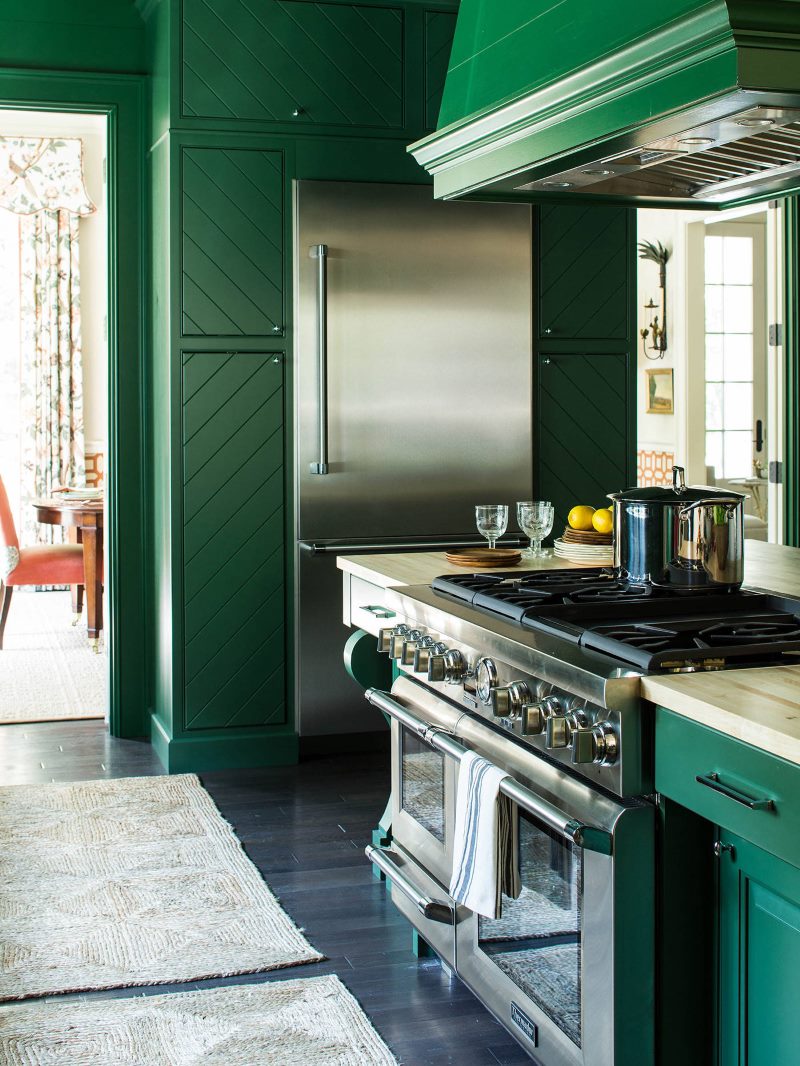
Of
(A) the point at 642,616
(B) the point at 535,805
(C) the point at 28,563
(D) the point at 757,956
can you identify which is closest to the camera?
(D) the point at 757,956

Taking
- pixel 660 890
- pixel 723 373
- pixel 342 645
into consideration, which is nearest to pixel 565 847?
pixel 660 890

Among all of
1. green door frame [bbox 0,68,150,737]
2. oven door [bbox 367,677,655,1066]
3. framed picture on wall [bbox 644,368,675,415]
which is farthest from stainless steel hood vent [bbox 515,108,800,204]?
framed picture on wall [bbox 644,368,675,415]

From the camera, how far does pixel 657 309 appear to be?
9.27m

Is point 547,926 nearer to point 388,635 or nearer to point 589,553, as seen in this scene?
point 388,635

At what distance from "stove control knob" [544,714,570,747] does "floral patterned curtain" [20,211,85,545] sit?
762cm

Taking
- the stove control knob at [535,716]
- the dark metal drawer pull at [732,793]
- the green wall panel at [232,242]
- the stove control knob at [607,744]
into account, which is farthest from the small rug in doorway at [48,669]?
the dark metal drawer pull at [732,793]

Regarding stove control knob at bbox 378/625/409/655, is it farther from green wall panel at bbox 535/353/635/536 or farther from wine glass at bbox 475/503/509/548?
green wall panel at bbox 535/353/635/536

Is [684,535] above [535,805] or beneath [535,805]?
above

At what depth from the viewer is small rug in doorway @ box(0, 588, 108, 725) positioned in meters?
5.55

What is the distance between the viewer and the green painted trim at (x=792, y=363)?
5.38 m

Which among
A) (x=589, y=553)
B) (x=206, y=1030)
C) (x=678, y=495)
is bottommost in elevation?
(x=206, y=1030)

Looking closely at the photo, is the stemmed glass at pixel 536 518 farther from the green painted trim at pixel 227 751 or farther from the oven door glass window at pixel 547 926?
the green painted trim at pixel 227 751

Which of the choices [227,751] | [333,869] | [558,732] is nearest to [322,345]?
[227,751]

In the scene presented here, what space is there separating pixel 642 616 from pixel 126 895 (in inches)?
70.4
